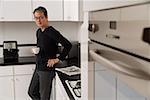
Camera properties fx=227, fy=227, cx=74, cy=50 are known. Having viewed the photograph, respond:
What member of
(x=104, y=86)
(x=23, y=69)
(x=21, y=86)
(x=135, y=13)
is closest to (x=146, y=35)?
(x=135, y=13)

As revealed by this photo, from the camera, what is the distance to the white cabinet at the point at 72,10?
282 cm

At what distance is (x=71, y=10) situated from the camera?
3.09 m

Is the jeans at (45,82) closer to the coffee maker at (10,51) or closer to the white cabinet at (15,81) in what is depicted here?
the white cabinet at (15,81)

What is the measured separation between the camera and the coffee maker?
325cm

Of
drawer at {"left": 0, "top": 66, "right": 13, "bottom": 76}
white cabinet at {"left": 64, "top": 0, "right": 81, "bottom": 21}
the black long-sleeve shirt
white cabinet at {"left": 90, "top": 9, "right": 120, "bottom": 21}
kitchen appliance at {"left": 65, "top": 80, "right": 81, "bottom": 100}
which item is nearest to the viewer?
white cabinet at {"left": 90, "top": 9, "right": 120, "bottom": 21}

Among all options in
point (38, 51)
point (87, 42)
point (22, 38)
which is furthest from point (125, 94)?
point (22, 38)

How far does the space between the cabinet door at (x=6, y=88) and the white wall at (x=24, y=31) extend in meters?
0.53

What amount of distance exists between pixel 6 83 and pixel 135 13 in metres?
3.00

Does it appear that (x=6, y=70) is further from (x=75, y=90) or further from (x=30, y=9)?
(x=75, y=90)

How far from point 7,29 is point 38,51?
3.85ft

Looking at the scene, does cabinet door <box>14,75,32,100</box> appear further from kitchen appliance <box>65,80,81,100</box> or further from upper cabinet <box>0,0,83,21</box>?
kitchen appliance <box>65,80,81,100</box>

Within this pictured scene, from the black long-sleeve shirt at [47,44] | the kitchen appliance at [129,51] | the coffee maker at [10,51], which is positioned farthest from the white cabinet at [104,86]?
the coffee maker at [10,51]

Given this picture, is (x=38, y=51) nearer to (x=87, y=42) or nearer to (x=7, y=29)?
(x=7, y=29)

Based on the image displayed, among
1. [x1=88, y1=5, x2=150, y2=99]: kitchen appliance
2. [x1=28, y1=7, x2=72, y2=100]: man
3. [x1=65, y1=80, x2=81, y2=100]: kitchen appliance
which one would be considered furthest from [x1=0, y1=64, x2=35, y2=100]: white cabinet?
[x1=88, y1=5, x2=150, y2=99]: kitchen appliance
